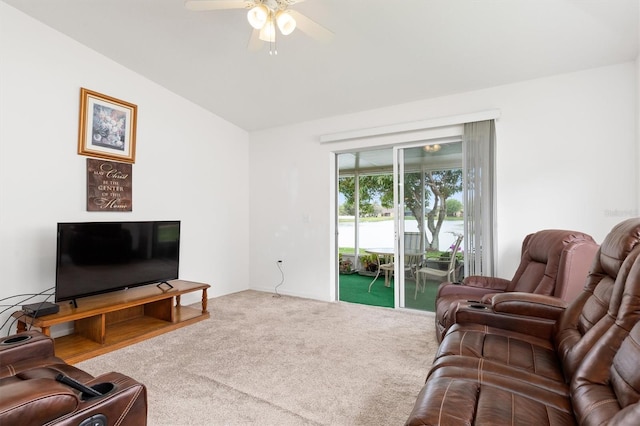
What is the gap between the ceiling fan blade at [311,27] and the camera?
217cm

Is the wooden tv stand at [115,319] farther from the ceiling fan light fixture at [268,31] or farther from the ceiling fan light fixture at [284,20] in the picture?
the ceiling fan light fixture at [284,20]

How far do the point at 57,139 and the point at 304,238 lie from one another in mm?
2973

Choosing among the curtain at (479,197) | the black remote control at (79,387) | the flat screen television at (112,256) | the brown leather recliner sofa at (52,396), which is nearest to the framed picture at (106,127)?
the flat screen television at (112,256)

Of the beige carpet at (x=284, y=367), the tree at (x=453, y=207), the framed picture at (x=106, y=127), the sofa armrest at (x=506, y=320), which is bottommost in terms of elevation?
the beige carpet at (x=284, y=367)

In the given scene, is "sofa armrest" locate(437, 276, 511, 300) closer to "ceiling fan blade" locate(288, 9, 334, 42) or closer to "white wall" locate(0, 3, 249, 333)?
"ceiling fan blade" locate(288, 9, 334, 42)

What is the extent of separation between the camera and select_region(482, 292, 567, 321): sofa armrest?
71.9 inches

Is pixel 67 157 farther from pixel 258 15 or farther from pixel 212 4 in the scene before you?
pixel 258 15

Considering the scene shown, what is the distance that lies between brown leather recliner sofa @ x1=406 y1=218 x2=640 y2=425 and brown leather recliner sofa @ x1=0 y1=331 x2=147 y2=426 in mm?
968

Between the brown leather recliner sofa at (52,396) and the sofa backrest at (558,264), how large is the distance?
2609 millimetres

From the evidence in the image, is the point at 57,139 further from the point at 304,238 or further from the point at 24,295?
the point at 304,238

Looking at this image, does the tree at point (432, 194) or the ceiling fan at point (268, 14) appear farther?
the tree at point (432, 194)

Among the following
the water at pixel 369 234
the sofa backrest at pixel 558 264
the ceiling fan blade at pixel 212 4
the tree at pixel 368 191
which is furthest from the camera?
the tree at pixel 368 191

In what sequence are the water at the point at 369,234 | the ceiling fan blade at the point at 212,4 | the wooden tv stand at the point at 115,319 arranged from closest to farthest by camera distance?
the ceiling fan blade at the point at 212,4, the wooden tv stand at the point at 115,319, the water at the point at 369,234

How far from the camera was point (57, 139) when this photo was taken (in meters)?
3.06
